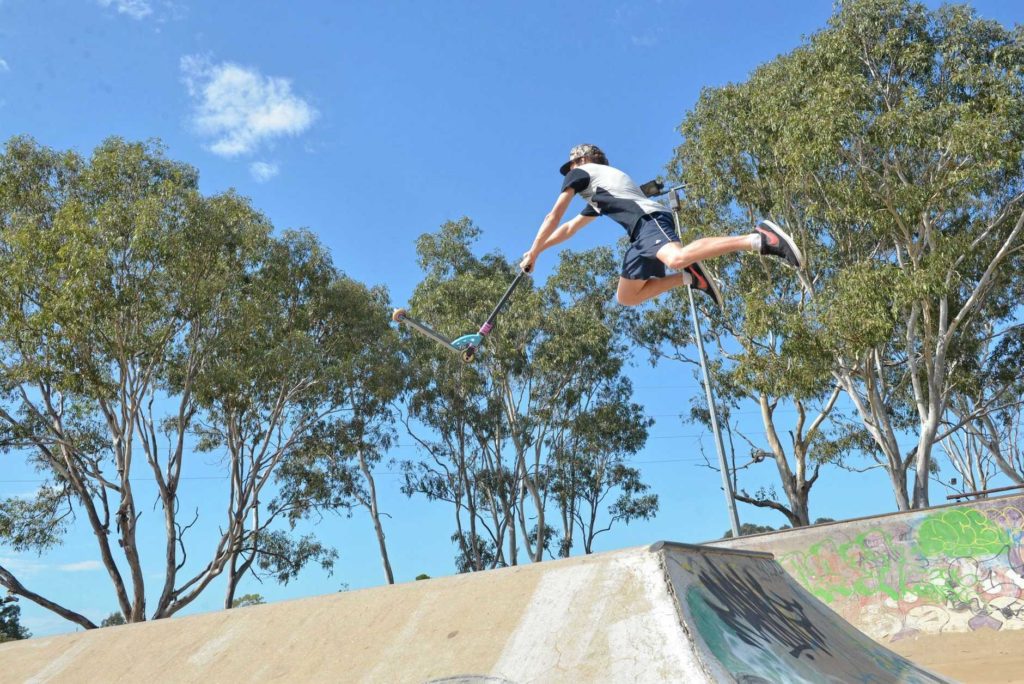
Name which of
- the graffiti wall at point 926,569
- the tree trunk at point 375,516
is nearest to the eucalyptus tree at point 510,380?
the tree trunk at point 375,516

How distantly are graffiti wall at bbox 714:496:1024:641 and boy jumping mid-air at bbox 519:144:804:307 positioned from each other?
6.65 metres

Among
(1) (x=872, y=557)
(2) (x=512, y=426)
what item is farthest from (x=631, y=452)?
(1) (x=872, y=557)

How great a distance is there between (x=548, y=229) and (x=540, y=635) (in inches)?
103

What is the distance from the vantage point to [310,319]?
24.3 meters

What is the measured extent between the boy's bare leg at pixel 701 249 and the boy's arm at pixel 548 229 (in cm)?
84

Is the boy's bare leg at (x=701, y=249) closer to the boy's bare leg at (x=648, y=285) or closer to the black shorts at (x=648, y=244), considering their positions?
the black shorts at (x=648, y=244)

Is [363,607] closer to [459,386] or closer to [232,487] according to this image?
[232,487]

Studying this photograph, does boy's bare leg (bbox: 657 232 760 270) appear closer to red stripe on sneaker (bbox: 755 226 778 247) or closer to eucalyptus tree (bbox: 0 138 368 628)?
red stripe on sneaker (bbox: 755 226 778 247)

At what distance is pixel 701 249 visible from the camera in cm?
454

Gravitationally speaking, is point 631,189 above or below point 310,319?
below

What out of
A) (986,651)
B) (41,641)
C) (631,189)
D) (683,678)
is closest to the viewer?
(683,678)

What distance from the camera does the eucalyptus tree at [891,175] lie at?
53.2 feet

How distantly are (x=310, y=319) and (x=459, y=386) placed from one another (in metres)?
5.93

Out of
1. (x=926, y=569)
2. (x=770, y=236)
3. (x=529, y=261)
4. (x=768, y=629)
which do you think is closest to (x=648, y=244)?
(x=770, y=236)
